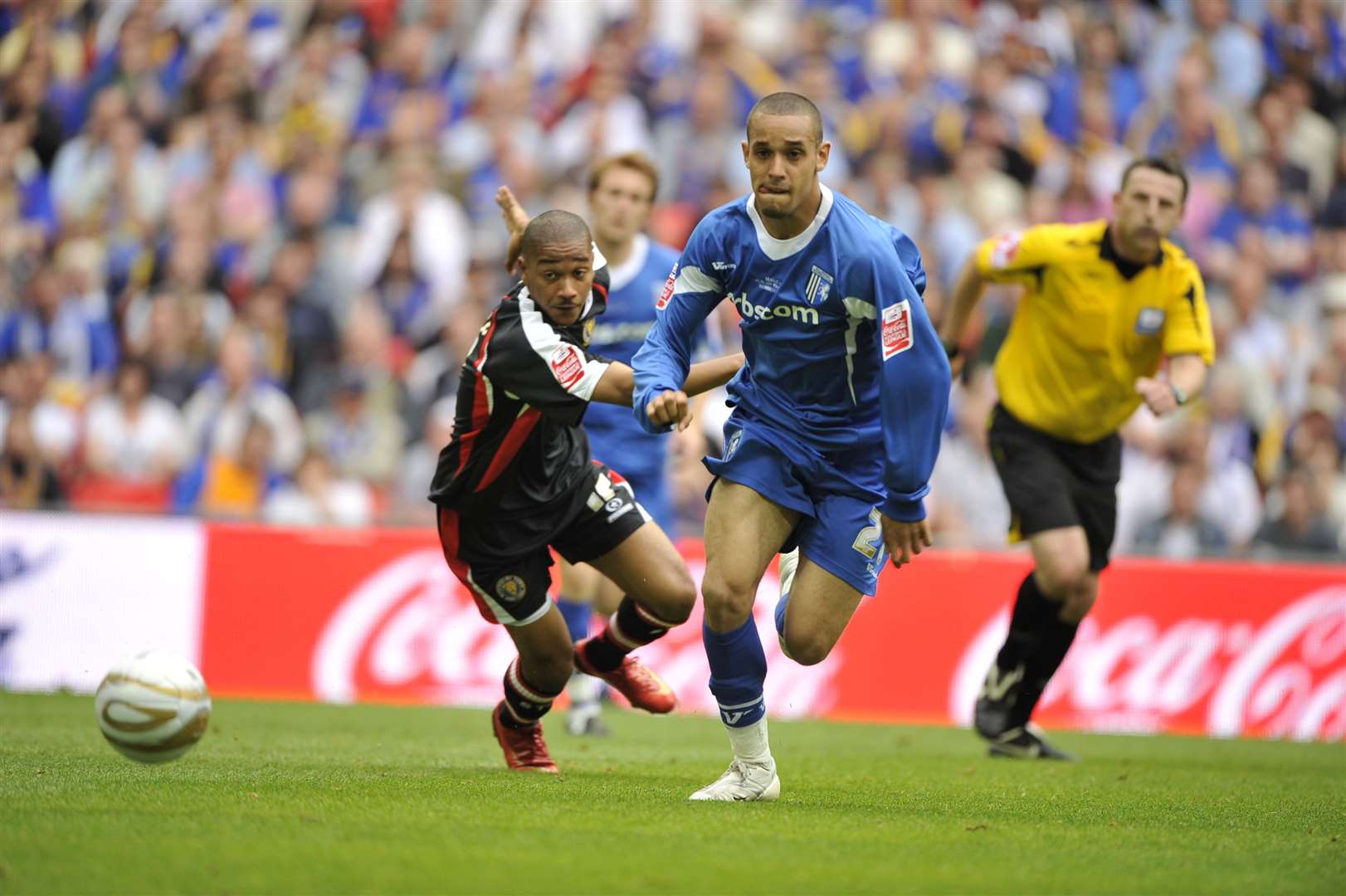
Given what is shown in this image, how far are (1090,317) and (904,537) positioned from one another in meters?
3.33

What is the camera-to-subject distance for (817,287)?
629cm

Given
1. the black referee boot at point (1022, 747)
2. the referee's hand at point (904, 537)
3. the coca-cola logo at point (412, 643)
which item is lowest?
the coca-cola logo at point (412, 643)

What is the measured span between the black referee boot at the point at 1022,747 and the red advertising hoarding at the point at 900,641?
9.01ft

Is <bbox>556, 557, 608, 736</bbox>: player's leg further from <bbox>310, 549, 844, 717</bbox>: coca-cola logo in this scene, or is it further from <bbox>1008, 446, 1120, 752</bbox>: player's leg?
<bbox>1008, 446, 1120, 752</bbox>: player's leg

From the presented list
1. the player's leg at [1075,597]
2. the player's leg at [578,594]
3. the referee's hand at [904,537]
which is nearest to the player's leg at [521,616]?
the referee's hand at [904,537]

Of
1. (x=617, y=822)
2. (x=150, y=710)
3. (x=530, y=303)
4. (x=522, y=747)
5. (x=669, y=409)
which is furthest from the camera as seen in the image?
(x=522, y=747)

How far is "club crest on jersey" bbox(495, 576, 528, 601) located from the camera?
693cm

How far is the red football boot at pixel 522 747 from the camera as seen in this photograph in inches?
287

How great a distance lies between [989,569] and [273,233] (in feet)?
23.6

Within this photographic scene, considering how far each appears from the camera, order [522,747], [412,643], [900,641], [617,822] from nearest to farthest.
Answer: [617,822], [522,747], [412,643], [900,641]

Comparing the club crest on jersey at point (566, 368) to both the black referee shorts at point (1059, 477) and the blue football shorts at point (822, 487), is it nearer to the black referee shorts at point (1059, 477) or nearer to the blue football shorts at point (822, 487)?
the blue football shorts at point (822, 487)

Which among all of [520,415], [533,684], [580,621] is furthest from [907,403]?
[580,621]

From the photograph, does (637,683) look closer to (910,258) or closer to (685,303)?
(685,303)

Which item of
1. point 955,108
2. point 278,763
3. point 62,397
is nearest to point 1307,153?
point 955,108
